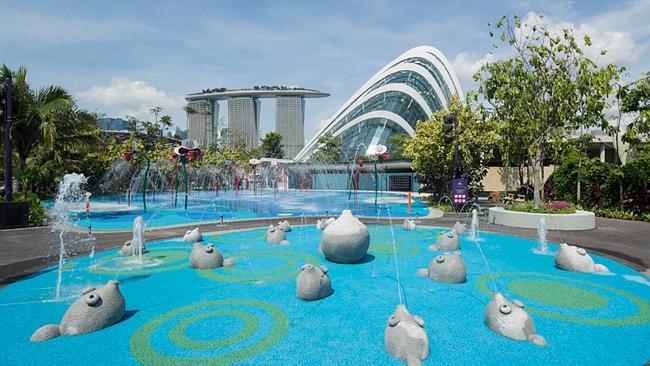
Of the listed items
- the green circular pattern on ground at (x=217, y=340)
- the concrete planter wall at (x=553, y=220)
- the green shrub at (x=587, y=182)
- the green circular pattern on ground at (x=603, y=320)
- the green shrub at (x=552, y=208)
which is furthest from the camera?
the green shrub at (x=587, y=182)

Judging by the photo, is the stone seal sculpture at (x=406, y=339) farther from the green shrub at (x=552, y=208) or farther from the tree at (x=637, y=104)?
the tree at (x=637, y=104)

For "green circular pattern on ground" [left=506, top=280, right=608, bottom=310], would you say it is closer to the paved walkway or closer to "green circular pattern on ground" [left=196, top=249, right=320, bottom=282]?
Result: the paved walkway

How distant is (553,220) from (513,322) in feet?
39.5

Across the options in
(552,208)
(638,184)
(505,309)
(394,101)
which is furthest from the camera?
(394,101)

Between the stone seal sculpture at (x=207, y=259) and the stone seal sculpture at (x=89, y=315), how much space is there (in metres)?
3.13

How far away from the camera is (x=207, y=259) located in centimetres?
911

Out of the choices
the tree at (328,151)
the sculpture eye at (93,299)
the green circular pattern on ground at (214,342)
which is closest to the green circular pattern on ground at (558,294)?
the green circular pattern on ground at (214,342)

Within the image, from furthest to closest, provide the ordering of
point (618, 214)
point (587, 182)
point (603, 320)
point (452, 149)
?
point (452, 149), point (587, 182), point (618, 214), point (603, 320)

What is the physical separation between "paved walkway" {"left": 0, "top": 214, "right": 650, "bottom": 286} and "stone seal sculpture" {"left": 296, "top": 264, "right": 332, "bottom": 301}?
6466 mm

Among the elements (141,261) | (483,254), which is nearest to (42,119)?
(141,261)

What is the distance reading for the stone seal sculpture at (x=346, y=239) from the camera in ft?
29.7

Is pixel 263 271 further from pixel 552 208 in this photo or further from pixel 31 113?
pixel 31 113

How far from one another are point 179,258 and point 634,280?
36.3 feet

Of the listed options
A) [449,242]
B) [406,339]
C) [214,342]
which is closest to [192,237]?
[214,342]
